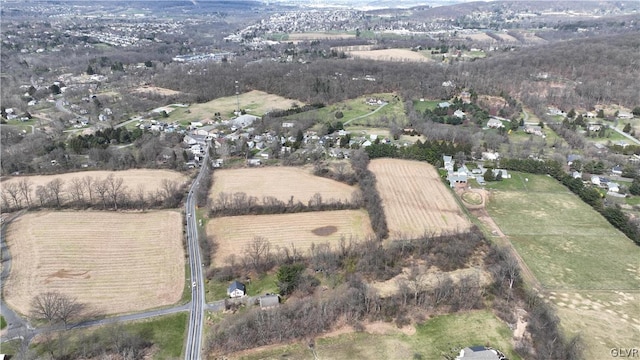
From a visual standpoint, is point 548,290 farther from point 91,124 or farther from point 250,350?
point 91,124

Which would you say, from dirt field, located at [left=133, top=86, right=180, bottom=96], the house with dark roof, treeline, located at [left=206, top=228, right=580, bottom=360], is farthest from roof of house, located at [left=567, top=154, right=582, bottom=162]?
dirt field, located at [left=133, top=86, right=180, bottom=96]

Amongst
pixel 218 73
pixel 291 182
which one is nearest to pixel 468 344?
pixel 291 182

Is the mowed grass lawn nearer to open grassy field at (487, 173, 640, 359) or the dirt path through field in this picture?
open grassy field at (487, 173, 640, 359)

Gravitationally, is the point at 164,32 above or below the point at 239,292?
above

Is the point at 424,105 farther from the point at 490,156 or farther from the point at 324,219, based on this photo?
the point at 324,219

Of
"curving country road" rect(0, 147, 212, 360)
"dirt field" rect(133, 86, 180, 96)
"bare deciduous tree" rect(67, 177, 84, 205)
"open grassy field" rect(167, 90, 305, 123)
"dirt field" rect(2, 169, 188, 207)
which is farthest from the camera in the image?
"dirt field" rect(133, 86, 180, 96)
